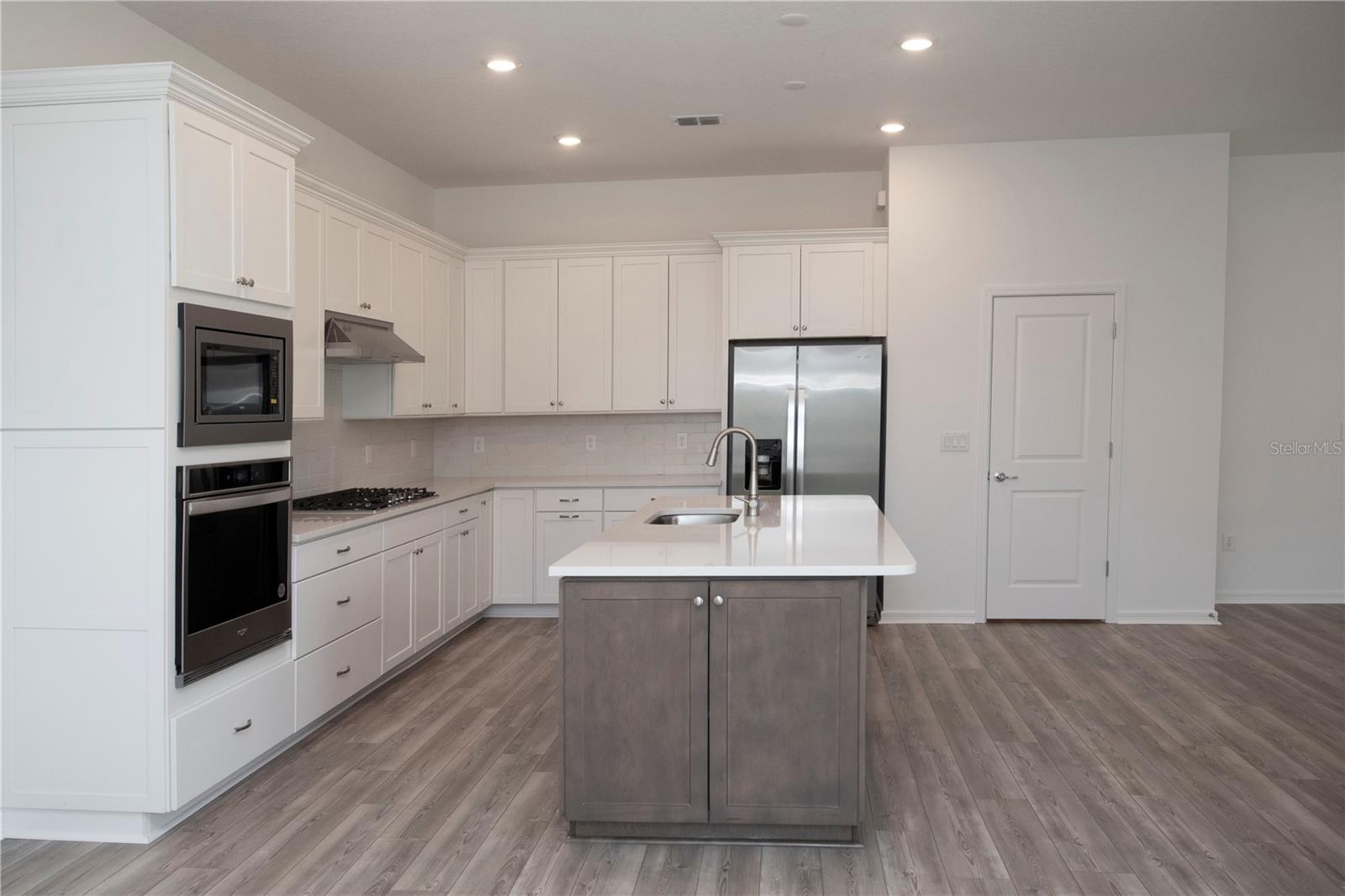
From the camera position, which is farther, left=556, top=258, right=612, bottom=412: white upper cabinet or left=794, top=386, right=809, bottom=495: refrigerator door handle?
left=556, top=258, right=612, bottom=412: white upper cabinet

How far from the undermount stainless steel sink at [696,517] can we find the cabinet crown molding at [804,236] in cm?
228

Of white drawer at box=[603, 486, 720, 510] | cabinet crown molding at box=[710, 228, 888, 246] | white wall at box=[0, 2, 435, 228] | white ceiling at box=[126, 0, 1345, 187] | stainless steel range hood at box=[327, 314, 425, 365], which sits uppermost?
white ceiling at box=[126, 0, 1345, 187]

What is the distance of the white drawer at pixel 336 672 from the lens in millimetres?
3648

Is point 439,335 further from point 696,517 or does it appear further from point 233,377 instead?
point 233,377

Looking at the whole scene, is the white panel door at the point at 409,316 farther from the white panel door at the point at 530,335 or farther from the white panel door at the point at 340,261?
the white panel door at the point at 530,335

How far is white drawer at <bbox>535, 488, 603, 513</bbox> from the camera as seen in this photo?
581 cm

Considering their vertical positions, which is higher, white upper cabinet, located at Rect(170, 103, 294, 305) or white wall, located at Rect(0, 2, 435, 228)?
white wall, located at Rect(0, 2, 435, 228)

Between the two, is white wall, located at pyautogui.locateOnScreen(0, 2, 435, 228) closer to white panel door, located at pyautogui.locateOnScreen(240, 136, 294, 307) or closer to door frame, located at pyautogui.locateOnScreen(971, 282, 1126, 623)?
white panel door, located at pyautogui.locateOnScreen(240, 136, 294, 307)

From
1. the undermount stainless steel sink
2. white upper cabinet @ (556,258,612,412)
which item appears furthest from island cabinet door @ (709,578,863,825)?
white upper cabinet @ (556,258,612,412)

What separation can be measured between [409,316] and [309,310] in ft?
3.77

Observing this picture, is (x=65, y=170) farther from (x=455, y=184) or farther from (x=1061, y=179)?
(x=1061, y=179)

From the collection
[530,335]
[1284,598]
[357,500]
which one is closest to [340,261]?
[357,500]

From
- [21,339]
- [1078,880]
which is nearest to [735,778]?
[1078,880]

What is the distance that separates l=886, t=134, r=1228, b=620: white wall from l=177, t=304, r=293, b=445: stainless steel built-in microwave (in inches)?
140
